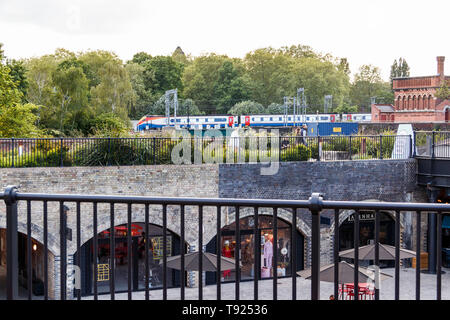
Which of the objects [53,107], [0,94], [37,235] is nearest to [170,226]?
[37,235]

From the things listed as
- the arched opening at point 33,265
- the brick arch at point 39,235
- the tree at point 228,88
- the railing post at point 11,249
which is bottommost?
the arched opening at point 33,265

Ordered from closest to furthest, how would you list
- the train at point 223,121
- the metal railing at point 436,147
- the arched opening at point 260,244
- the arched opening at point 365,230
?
1. the arched opening at point 260,244
2. the metal railing at point 436,147
3. the arched opening at point 365,230
4. the train at point 223,121

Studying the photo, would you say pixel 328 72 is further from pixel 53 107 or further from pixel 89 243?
pixel 89 243

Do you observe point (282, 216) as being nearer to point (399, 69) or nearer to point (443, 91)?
point (443, 91)

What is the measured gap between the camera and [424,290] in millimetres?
20422

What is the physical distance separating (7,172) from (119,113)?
3853cm

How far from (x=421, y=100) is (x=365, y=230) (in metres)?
36.7

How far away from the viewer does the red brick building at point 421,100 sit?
55.2 m

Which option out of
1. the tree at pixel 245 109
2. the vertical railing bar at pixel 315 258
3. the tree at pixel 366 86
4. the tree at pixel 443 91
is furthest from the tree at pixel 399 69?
the vertical railing bar at pixel 315 258

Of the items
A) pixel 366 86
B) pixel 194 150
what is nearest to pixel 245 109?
pixel 366 86

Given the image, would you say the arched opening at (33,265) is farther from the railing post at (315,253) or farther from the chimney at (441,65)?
the chimney at (441,65)

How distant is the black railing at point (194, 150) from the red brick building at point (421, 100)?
3373 centimetres

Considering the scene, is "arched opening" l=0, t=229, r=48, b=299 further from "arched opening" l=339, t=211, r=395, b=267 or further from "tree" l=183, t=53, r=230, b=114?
"tree" l=183, t=53, r=230, b=114

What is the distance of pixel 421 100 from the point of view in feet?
186
